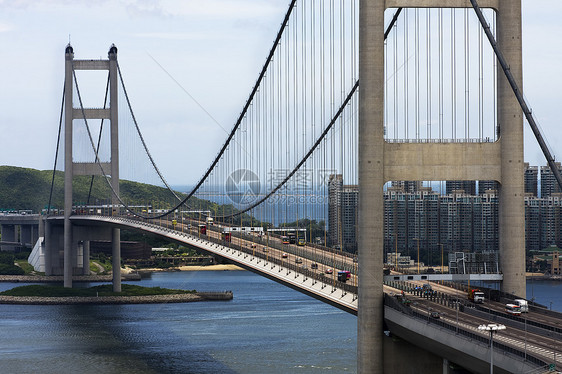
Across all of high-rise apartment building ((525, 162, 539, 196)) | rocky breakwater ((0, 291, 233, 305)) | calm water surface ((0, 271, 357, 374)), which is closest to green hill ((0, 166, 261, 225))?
high-rise apartment building ((525, 162, 539, 196))

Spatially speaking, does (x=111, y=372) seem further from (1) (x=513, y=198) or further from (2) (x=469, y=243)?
(2) (x=469, y=243)

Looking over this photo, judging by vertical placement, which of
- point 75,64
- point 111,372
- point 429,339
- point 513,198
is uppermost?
point 75,64

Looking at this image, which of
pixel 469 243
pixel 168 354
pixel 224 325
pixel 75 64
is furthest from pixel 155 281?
pixel 168 354

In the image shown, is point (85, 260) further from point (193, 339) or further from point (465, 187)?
point (465, 187)

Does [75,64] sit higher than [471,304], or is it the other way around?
[75,64]

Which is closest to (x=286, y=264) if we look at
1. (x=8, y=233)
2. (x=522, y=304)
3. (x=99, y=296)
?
(x=522, y=304)

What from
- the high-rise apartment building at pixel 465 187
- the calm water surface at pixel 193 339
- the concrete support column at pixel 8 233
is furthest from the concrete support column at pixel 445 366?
the concrete support column at pixel 8 233
